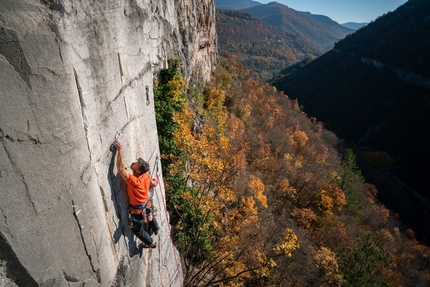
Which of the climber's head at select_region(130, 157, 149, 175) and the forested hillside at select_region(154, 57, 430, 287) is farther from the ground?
the climber's head at select_region(130, 157, 149, 175)

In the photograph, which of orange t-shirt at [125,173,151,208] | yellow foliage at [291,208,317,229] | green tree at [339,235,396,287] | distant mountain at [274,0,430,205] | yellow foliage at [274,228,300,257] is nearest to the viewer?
orange t-shirt at [125,173,151,208]

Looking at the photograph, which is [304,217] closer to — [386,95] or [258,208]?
[258,208]

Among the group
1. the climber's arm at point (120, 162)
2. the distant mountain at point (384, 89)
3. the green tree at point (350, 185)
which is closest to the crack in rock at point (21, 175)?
the climber's arm at point (120, 162)

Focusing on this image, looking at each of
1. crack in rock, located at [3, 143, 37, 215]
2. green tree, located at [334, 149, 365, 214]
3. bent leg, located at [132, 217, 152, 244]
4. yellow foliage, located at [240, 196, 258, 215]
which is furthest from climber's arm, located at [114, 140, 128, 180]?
green tree, located at [334, 149, 365, 214]

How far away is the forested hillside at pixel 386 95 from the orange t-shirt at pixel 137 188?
61147mm

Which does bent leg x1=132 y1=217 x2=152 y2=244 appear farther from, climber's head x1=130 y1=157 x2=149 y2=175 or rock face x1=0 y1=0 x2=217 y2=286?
climber's head x1=130 y1=157 x2=149 y2=175

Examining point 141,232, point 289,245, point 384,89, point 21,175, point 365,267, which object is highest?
point 21,175

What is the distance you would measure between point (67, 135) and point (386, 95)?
107 meters

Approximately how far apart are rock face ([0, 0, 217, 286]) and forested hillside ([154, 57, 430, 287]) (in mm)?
4936

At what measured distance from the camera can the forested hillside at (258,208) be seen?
1071 cm

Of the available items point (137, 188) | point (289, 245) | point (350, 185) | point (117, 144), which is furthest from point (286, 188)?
point (117, 144)

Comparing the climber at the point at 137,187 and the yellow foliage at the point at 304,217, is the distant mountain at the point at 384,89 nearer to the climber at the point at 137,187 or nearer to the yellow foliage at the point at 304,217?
the yellow foliage at the point at 304,217

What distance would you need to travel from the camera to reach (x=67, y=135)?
2732 millimetres

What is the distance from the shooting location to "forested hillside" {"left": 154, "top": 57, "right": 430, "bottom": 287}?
10711mm
